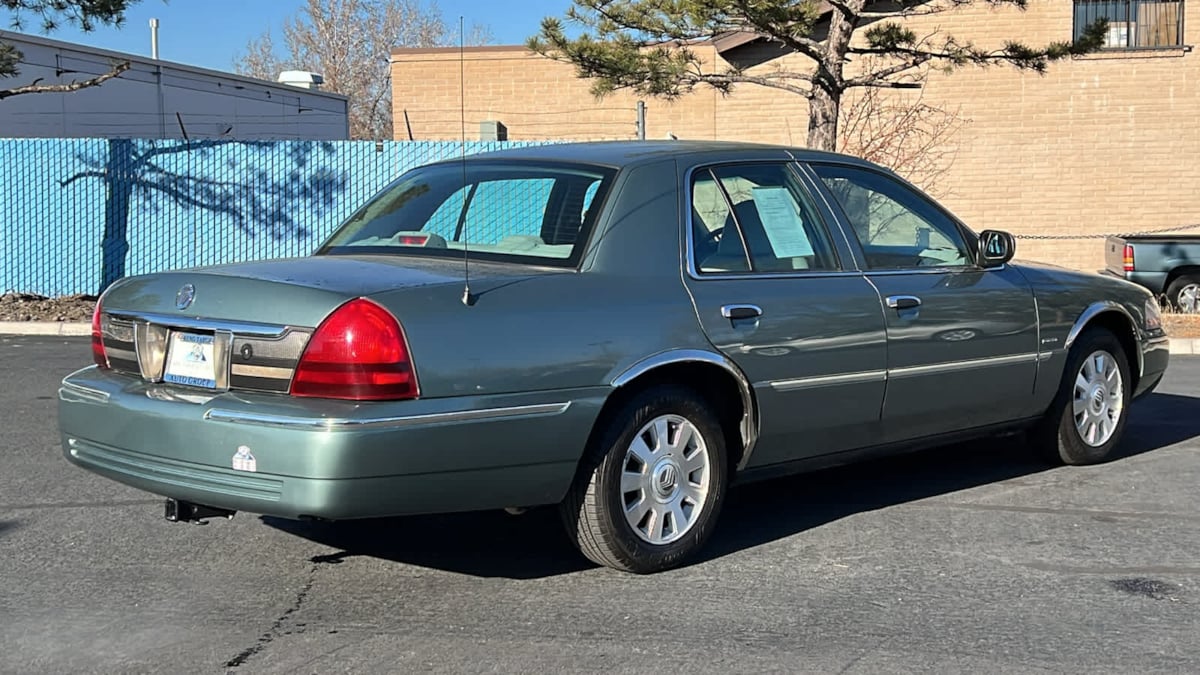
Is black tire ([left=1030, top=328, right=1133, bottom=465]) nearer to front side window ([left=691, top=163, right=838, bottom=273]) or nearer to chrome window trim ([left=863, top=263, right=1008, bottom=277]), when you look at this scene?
chrome window trim ([left=863, top=263, right=1008, bottom=277])

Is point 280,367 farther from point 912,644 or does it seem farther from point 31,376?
point 31,376

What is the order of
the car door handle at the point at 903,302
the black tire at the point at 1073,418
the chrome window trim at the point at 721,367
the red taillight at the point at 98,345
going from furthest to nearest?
the black tire at the point at 1073,418, the car door handle at the point at 903,302, the red taillight at the point at 98,345, the chrome window trim at the point at 721,367

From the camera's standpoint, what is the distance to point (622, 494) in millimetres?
4699

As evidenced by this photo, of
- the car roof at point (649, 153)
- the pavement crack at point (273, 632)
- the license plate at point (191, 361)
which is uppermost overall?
the car roof at point (649, 153)

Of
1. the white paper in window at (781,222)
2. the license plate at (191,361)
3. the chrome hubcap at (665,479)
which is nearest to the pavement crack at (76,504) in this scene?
the license plate at (191,361)

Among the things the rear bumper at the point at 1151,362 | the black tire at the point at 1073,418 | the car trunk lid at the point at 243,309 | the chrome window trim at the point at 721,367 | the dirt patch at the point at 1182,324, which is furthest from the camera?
the dirt patch at the point at 1182,324

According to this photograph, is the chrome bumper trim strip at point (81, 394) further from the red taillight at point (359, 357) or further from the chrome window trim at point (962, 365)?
the chrome window trim at point (962, 365)

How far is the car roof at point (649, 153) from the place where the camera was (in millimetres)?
5246

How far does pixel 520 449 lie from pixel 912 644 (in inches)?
55.9

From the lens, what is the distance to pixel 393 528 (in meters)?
5.53

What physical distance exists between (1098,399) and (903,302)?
183 centimetres

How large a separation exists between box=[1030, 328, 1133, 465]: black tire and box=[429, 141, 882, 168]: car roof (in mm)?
1641

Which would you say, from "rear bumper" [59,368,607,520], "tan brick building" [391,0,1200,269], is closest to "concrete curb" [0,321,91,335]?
"tan brick building" [391,0,1200,269]

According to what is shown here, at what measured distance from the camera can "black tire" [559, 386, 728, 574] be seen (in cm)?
462
